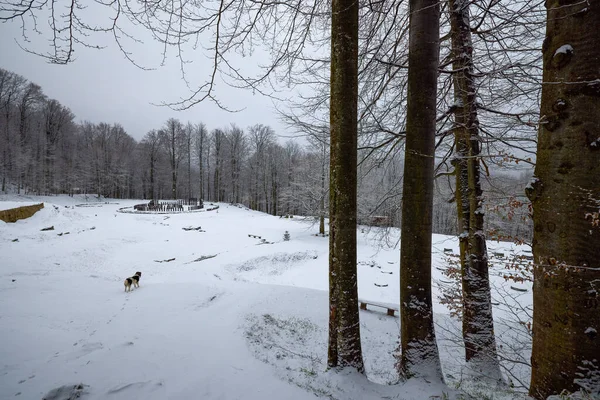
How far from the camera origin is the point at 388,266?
1302 cm

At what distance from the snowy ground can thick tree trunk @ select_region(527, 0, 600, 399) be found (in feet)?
2.77

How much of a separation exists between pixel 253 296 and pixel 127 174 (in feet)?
158

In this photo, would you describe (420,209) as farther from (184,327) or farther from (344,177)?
(184,327)

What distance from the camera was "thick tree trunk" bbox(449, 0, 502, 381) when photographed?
3.91 meters

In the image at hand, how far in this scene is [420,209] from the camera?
306 centimetres

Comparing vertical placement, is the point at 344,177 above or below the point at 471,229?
above

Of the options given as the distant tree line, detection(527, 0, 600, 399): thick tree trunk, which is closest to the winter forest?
detection(527, 0, 600, 399): thick tree trunk

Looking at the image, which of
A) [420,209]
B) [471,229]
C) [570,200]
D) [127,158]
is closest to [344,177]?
[420,209]

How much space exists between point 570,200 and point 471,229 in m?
2.81

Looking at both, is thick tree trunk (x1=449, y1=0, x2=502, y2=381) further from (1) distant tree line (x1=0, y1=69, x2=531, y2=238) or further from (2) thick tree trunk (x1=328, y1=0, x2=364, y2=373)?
(1) distant tree line (x1=0, y1=69, x2=531, y2=238)

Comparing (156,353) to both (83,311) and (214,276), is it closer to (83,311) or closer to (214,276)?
(83,311)

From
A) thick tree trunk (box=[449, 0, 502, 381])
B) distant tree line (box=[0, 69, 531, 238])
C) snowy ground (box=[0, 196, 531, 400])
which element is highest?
distant tree line (box=[0, 69, 531, 238])

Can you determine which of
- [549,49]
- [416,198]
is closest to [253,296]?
[416,198]

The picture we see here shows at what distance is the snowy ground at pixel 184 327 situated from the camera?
285 cm
